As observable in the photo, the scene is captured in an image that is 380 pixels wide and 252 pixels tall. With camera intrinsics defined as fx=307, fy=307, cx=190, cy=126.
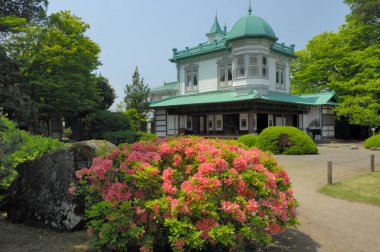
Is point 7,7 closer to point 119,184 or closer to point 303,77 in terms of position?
point 119,184

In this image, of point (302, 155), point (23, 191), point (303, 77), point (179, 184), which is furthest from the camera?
point (303, 77)

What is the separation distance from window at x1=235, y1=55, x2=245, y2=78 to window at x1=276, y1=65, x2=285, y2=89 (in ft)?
15.2

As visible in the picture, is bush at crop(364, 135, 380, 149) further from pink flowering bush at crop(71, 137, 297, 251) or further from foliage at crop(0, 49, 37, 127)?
foliage at crop(0, 49, 37, 127)

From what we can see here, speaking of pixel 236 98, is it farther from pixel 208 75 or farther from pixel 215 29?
pixel 215 29

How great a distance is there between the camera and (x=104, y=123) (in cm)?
2477

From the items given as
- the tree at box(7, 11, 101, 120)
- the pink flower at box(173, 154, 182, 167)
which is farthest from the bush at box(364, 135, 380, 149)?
the pink flower at box(173, 154, 182, 167)

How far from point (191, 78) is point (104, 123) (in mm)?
10922

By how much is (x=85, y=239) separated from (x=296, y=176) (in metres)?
8.39

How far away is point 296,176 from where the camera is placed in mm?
11297

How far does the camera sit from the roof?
24469 millimetres

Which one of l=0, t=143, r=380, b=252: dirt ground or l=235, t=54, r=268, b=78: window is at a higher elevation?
l=235, t=54, r=268, b=78: window

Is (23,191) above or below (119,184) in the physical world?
below

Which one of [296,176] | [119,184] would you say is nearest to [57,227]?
[119,184]

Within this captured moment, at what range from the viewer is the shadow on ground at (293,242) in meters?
4.89
